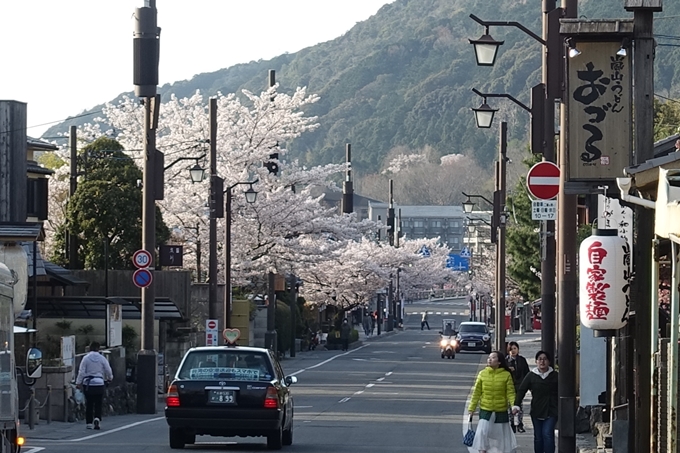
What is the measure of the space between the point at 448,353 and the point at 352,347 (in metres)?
14.9

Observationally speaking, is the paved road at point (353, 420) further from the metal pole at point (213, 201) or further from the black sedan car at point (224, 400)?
the metal pole at point (213, 201)

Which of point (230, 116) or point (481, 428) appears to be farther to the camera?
point (230, 116)

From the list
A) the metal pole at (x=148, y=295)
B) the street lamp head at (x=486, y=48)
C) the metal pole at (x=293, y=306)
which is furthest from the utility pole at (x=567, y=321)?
the metal pole at (x=293, y=306)

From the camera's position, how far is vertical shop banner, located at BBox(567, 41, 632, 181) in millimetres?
14633

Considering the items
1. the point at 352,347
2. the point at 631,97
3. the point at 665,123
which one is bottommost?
the point at 352,347

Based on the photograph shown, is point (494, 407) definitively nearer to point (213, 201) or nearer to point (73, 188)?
point (213, 201)

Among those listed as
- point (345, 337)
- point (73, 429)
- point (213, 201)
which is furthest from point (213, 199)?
point (345, 337)

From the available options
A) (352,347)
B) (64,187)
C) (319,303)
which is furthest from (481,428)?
(319,303)

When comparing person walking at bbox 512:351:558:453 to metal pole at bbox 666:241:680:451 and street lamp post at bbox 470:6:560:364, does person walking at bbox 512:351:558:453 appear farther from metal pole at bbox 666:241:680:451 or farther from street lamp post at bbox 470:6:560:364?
metal pole at bbox 666:241:680:451

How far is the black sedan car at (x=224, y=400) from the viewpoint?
19.3 m

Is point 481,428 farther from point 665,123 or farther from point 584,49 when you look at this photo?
point 665,123

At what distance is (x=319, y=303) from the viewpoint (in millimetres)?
80250

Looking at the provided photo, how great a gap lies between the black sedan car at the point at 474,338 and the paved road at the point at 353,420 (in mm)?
11920

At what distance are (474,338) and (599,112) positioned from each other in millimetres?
52339
